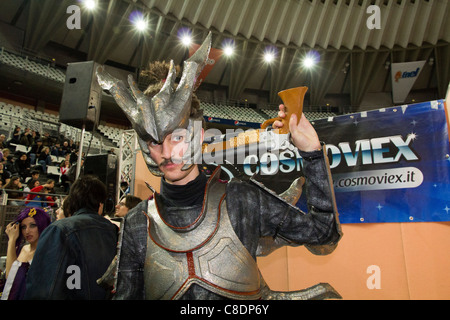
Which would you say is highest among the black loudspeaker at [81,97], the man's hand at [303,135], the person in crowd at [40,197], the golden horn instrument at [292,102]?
the black loudspeaker at [81,97]

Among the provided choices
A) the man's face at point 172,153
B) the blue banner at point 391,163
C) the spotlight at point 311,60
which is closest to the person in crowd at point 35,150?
the blue banner at point 391,163

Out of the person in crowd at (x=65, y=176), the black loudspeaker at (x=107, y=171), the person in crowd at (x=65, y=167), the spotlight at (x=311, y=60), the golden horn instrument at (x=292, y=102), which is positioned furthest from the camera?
the spotlight at (x=311, y=60)

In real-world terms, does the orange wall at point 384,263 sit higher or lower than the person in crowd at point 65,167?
lower

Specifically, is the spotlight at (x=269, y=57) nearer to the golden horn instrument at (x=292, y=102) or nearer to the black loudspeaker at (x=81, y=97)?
the black loudspeaker at (x=81, y=97)

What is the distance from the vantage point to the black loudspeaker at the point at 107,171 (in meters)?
4.95

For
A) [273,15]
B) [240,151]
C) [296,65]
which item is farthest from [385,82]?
[240,151]

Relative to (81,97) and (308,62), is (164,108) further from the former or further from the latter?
(308,62)

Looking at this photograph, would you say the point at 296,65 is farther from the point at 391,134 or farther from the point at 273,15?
the point at 391,134

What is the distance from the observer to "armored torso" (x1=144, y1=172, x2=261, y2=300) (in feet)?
3.57

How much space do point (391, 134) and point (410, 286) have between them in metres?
1.41

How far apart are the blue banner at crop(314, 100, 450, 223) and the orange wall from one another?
13 centimetres

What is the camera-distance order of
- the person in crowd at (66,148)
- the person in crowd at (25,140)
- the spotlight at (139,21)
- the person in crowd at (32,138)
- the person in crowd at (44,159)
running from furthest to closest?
1. the spotlight at (139,21)
2. the person in crowd at (66,148)
3. the person in crowd at (32,138)
4. the person in crowd at (25,140)
5. the person in crowd at (44,159)

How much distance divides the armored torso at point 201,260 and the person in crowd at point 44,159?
10.1 meters
